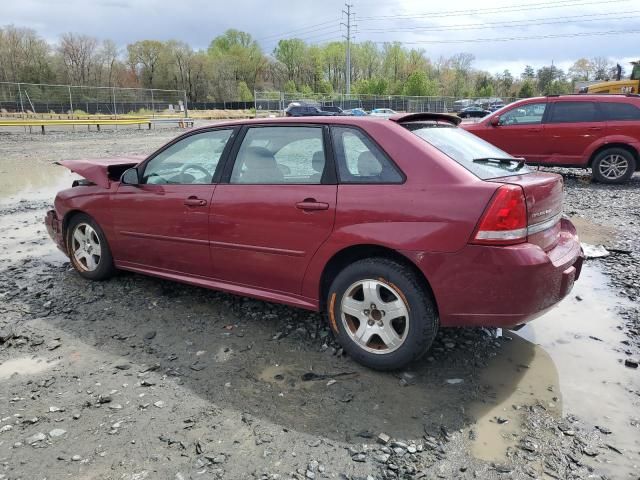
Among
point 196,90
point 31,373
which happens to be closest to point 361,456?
point 31,373

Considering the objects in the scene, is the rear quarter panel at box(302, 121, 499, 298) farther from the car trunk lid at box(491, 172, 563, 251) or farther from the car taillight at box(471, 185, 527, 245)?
the car trunk lid at box(491, 172, 563, 251)

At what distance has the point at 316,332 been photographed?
3.97 m

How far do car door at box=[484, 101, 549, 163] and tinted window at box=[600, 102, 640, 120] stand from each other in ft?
3.82

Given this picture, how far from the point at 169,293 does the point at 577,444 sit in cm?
354

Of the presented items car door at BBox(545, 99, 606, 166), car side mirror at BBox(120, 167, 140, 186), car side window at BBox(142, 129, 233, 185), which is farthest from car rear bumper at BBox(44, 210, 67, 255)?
car door at BBox(545, 99, 606, 166)

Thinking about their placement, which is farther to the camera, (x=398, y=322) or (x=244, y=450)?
(x=398, y=322)

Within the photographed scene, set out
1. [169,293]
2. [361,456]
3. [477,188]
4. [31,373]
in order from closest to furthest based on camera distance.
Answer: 1. [361,456]
2. [477,188]
3. [31,373]
4. [169,293]

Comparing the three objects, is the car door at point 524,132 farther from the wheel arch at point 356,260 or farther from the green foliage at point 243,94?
the green foliage at point 243,94

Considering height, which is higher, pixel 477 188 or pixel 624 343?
pixel 477 188

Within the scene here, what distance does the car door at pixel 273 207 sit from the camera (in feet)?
11.4

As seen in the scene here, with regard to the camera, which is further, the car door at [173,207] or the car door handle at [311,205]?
the car door at [173,207]

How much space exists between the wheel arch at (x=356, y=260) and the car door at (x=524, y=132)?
881cm

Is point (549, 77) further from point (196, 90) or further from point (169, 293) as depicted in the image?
point (169, 293)

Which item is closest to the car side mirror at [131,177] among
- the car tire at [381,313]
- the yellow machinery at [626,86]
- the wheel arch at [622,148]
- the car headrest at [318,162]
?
the car headrest at [318,162]
